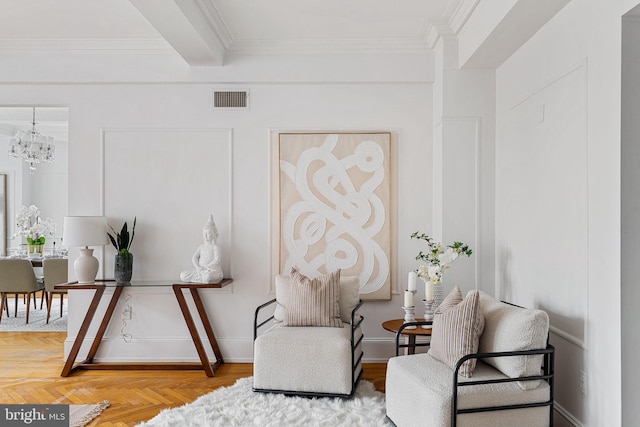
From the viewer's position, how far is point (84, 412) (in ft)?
10.6

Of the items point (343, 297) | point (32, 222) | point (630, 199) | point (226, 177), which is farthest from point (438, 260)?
point (32, 222)

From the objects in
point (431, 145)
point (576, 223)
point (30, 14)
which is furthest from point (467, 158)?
point (30, 14)

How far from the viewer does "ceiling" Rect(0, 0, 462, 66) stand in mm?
3538

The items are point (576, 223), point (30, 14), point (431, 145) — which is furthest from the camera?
point (431, 145)

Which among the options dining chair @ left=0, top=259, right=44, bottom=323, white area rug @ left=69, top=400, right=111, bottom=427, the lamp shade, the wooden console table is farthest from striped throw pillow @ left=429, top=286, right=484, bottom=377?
dining chair @ left=0, top=259, right=44, bottom=323

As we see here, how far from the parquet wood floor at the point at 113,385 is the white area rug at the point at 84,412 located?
0.05 m

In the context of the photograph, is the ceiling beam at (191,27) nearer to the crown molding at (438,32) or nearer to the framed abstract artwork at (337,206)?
the framed abstract artwork at (337,206)

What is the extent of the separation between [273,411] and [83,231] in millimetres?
2133

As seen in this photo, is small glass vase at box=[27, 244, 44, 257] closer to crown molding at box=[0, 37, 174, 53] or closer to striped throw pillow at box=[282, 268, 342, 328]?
crown molding at box=[0, 37, 174, 53]

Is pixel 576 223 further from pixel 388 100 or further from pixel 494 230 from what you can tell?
pixel 388 100

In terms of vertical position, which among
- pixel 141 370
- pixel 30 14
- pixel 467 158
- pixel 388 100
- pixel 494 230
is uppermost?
pixel 30 14

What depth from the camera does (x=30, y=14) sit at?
3744 millimetres

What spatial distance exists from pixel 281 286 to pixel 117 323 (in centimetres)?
164

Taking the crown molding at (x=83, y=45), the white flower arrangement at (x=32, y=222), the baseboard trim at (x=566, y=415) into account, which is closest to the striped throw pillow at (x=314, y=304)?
the baseboard trim at (x=566, y=415)
